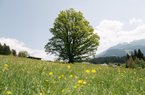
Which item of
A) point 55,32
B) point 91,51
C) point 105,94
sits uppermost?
point 55,32

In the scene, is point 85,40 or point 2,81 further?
point 85,40

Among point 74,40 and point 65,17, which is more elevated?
point 65,17

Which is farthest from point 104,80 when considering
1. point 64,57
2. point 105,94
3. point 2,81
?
point 64,57

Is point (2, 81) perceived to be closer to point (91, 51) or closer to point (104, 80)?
point (104, 80)

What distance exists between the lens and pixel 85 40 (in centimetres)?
5588

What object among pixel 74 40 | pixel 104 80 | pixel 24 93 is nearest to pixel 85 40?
pixel 74 40

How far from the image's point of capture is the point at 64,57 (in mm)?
55469

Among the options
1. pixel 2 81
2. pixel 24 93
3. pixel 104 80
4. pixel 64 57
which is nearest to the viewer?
pixel 24 93

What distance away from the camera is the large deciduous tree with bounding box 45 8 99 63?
182 ft

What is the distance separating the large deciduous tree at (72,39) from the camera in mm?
55344

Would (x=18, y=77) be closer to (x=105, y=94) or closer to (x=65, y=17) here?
(x=105, y=94)

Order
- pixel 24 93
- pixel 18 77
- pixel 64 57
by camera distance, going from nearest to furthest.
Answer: pixel 24 93, pixel 18 77, pixel 64 57

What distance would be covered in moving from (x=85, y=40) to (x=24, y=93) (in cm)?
5137

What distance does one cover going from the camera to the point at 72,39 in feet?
184
